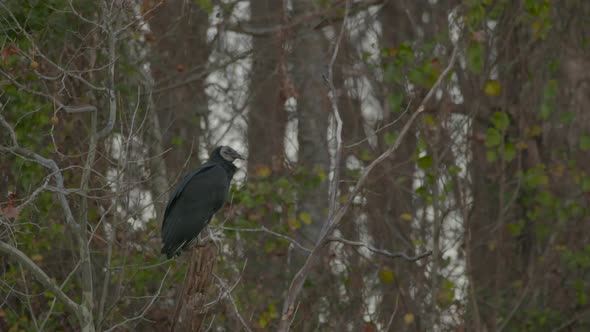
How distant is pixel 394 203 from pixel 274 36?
2.03m

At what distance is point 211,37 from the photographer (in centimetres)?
1067

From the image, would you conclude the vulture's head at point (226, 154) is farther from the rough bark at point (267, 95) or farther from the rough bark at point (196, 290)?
the rough bark at point (196, 290)

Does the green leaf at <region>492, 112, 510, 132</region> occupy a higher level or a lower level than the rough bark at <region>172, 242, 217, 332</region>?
higher

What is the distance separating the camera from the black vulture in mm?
6695

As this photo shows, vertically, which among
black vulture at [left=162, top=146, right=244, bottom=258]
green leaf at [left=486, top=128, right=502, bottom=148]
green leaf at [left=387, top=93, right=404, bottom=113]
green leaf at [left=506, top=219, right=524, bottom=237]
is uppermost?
green leaf at [left=486, top=128, right=502, bottom=148]

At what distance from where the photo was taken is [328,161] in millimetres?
9953

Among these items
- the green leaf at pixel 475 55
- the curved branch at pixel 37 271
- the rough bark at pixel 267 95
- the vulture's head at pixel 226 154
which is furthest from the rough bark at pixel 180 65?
the curved branch at pixel 37 271

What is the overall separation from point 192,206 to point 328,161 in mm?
3274

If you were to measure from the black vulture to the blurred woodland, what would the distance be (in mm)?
181

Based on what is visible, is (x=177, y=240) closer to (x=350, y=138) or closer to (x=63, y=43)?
(x=63, y=43)

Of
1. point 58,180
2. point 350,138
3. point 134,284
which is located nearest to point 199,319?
point 58,180

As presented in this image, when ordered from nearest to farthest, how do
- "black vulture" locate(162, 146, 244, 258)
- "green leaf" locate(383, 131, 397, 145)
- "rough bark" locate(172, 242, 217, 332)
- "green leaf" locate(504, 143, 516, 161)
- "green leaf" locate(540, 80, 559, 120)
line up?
1. "rough bark" locate(172, 242, 217, 332)
2. "black vulture" locate(162, 146, 244, 258)
3. "green leaf" locate(383, 131, 397, 145)
4. "green leaf" locate(504, 143, 516, 161)
5. "green leaf" locate(540, 80, 559, 120)

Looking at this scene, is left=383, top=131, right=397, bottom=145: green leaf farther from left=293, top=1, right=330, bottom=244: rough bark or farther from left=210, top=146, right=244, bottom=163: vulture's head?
left=293, top=1, right=330, bottom=244: rough bark

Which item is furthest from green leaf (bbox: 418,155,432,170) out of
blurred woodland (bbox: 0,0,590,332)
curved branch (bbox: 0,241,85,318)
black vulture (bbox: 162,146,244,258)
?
curved branch (bbox: 0,241,85,318)
